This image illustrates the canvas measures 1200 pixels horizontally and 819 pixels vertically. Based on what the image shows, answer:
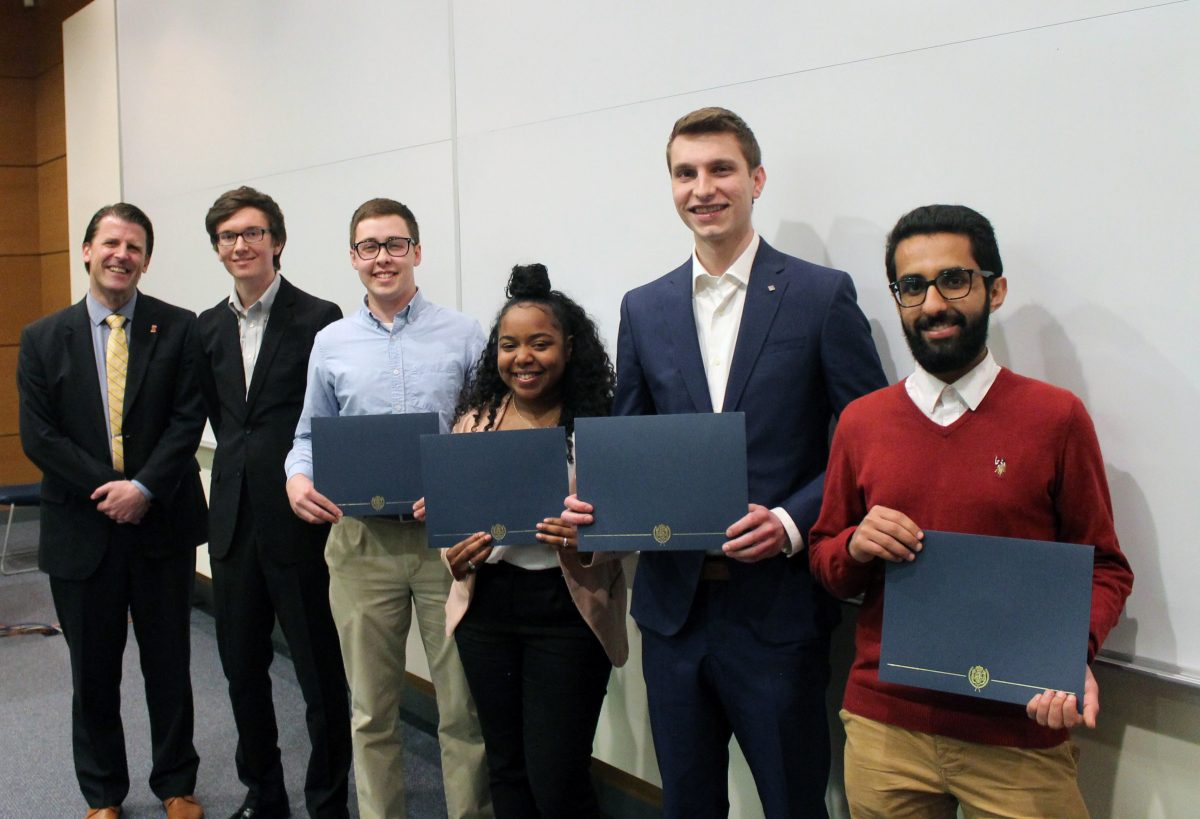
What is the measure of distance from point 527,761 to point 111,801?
5.48 ft

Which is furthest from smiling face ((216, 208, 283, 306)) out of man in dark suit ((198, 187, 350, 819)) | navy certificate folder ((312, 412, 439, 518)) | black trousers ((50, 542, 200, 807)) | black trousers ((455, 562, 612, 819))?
black trousers ((455, 562, 612, 819))

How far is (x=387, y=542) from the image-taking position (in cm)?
247

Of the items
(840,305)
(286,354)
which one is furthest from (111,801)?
(840,305)

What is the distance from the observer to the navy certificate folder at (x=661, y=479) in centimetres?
172

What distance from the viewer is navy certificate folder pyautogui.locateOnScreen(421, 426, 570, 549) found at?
1.94m

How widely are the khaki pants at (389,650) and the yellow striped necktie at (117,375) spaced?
2.82 ft

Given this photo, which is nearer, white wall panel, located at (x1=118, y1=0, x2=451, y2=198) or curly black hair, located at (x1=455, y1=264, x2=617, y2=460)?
curly black hair, located at (x1=455, y1=264, x2=617, y2=460)

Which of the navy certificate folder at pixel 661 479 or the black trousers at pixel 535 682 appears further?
the black trousers at pixel 535 682

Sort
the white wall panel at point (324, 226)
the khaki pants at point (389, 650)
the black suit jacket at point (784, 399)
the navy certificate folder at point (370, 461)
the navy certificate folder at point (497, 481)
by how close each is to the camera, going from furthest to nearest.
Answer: the white wall panel at point (324, 226), the khaki pants at point (389, 650), the navy certificate folder at point (370, 461), the navy certificate folder at point (497, 481), the black suit jacket at point (784, 399)

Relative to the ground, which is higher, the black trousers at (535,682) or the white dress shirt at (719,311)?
the white dress shirt at (719,311)

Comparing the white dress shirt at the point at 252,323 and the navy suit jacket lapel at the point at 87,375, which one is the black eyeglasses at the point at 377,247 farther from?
the navy suit jacket lapel at the point at 87,375

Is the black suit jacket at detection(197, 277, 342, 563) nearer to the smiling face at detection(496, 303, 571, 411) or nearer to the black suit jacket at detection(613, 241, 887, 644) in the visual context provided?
the smiling face at detection(496, 303, 571, 411)

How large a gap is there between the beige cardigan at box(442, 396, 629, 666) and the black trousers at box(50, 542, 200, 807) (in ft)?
4.14

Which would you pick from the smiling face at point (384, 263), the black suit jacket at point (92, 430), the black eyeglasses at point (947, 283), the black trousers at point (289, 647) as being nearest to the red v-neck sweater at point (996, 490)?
the black eyeglasses at point (947, 283)
